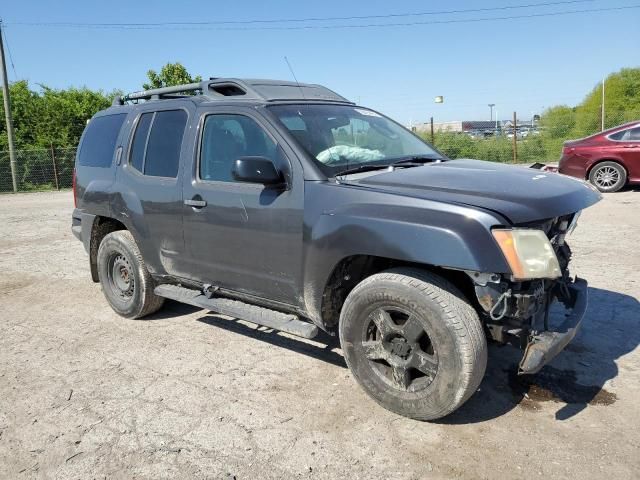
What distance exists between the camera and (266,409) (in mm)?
3430

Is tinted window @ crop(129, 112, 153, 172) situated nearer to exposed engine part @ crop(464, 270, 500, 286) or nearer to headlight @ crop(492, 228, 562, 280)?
exposed engine part @ crop(464, 270, 500, 286)

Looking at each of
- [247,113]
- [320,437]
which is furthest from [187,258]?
[320,437]

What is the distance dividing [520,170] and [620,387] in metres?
1.57

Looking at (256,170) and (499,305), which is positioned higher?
(256,170)

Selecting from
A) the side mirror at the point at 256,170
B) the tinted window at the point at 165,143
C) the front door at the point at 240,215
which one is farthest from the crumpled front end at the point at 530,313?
the tinted window at the point at 165,143

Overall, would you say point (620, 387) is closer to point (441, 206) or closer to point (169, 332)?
point (441, 206)

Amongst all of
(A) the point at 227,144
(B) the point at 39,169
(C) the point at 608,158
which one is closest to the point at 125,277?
(A) the point at 227,144

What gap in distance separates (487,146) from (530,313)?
61.8ft

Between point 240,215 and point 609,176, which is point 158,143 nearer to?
point 240,215

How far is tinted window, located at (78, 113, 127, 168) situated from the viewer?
523 centimetres

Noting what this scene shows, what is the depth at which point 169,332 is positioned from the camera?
192 inches

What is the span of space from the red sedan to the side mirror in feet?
33.6

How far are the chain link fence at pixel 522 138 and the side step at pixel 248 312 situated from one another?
56.5 feet

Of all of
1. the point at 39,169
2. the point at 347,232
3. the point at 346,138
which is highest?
the point at 39,169
